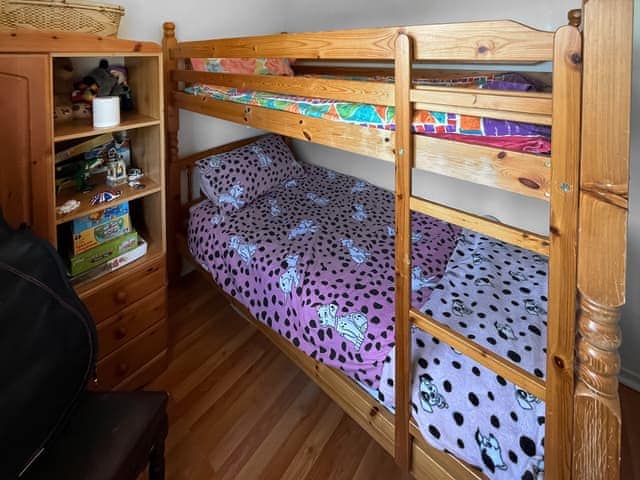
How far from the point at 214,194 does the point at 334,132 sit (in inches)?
48.2

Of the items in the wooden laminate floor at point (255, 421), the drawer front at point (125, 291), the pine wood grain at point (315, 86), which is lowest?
the wooden laminate floor at point (255, 421)

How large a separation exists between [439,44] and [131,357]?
1.72m

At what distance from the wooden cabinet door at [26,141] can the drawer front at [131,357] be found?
2.11 ft

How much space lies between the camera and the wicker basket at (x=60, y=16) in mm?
1306

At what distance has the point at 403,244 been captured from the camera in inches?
44.9

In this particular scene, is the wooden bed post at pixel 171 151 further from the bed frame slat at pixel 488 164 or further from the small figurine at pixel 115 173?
the bed frame slat at pixel 488 164

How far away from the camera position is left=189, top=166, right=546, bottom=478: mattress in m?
1.13

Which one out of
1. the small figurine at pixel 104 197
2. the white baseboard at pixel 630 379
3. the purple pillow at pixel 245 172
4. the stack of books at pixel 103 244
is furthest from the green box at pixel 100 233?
the white baseboard at pixel 630 379

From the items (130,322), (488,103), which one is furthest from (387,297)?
(130,322)

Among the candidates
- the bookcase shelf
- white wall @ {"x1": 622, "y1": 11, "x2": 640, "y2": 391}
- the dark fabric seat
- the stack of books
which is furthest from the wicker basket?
white wall @ {"x1": 622, "y1": 11, "x2": 640, "y2": 391}

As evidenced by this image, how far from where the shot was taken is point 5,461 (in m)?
0.88

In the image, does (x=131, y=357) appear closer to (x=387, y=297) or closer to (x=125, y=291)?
(x=125, y=291)

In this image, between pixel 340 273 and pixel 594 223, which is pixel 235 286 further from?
pixel 594 223

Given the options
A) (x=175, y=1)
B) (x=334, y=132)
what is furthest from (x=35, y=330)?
(x=175, y=1)
